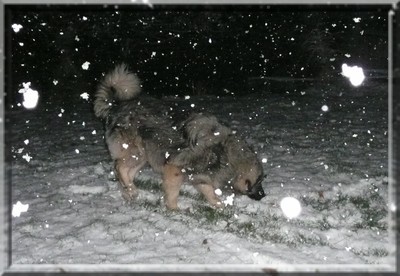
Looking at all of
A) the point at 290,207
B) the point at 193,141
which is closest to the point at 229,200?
the point at 290,207

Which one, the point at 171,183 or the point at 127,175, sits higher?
the point at 127,175

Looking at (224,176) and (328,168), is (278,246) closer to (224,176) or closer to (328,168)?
(224,176)

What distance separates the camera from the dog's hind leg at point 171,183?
18.6 feet

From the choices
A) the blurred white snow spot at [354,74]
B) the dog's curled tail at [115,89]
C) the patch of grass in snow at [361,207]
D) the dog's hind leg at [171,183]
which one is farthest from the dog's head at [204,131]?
→ the blurred white snow spot at [354,74]

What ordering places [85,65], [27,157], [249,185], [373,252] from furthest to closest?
[85,65] → [27,157] → [249,185] → [373,252]

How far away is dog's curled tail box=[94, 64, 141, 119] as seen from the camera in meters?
6.20

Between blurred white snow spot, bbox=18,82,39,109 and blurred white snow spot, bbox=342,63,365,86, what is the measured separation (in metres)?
12.7

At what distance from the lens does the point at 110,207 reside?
19.3 ft

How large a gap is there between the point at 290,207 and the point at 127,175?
2.40 meters

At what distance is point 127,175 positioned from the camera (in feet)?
20.9

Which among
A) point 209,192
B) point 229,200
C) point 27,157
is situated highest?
point 27,157

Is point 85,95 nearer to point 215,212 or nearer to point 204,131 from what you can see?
point 204,131

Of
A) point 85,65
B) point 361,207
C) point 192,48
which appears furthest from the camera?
point 192,48

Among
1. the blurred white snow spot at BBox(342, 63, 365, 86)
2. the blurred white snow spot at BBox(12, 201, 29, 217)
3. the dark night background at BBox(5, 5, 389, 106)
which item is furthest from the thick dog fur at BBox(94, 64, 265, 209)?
the blurred white snow spot at BBox(342, 63, 365, 86)
